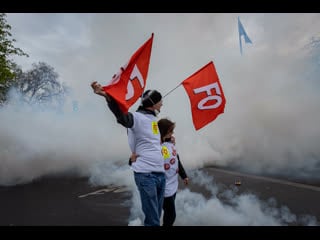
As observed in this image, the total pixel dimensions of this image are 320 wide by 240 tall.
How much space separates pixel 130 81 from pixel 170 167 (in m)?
1.06

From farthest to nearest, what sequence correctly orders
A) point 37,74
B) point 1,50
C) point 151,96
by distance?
point 37,74
point 1,50
point 151,96

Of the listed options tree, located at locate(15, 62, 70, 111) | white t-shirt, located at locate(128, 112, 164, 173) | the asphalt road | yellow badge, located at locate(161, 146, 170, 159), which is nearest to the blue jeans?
white t-shirt, located at locate(128, 112, 164, 173)

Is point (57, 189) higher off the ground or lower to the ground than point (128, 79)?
lower

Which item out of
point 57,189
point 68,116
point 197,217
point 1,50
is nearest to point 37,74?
point 1,50

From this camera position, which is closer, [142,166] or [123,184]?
[142,166]

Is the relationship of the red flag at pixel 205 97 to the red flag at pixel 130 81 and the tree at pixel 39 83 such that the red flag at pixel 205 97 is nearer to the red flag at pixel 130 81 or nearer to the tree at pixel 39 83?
the red flag at pixel 130 81

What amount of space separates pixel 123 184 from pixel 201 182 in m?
1.75

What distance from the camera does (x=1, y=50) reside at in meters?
11.3

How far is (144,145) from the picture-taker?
246cm

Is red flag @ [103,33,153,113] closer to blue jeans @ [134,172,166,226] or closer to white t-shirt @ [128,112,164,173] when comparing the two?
white t-shirt @ [128,112,164,173]

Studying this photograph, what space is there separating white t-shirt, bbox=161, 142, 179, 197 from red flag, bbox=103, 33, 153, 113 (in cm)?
76

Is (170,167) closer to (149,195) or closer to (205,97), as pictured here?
(149,195)
